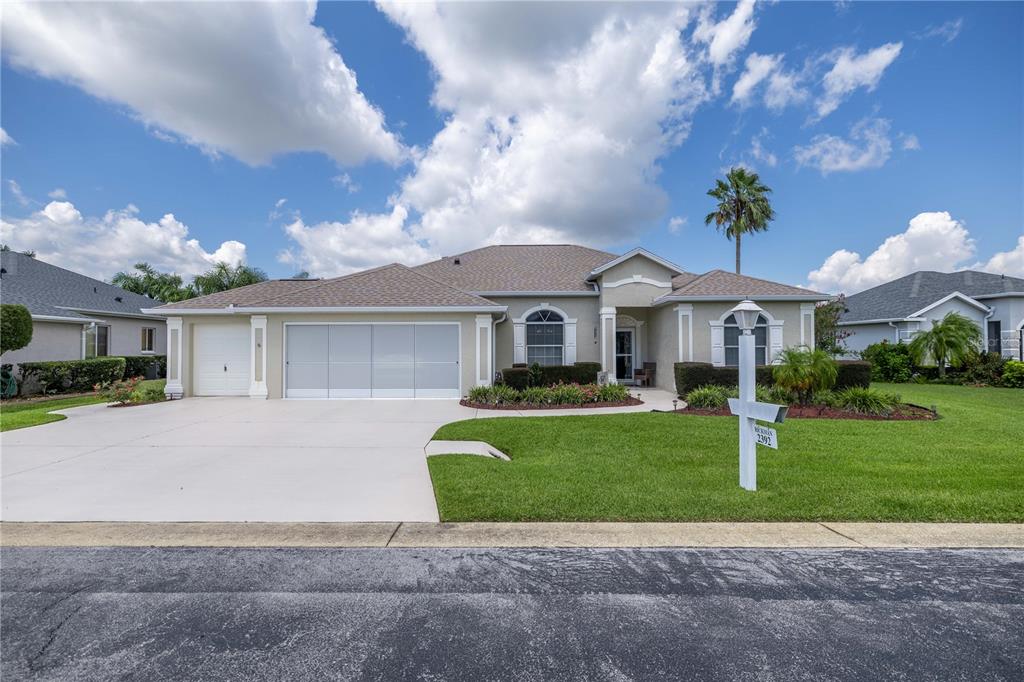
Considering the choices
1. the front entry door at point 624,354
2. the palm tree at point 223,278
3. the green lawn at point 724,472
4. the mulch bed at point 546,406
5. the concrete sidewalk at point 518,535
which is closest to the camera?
the concrete sidewalk at point 518,535

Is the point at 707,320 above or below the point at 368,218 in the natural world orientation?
below

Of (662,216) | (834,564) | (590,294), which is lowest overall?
(834,564)

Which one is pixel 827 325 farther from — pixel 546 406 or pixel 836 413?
pixel 546 406

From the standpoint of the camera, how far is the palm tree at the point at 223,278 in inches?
1190

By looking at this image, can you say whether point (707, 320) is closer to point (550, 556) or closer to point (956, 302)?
point (550, 556)

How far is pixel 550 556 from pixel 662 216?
76.4 ft

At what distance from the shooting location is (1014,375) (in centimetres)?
1744

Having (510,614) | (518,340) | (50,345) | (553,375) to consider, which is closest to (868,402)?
(553,375)

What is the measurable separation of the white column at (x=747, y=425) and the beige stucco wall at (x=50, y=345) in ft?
76.6

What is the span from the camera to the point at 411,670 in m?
2.45

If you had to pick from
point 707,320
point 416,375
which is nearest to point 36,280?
point 416,375

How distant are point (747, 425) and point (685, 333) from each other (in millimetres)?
11055

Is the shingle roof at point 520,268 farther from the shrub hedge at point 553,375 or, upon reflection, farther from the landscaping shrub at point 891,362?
the landscaping shrub at point 891,362

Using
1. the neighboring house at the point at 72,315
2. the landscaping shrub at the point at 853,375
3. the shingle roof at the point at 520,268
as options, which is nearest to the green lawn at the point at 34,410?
the neighboring house at the point at 72,315
